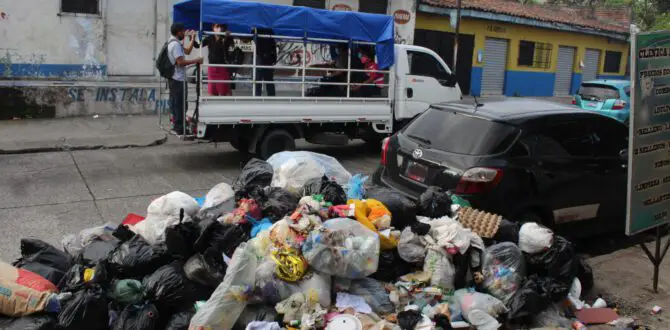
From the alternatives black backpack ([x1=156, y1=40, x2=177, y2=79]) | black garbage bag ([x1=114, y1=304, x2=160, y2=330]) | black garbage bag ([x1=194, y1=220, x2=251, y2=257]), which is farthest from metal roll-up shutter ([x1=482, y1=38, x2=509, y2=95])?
black garbage bag ([x1=114, y1=304, x2=160, y2=330])

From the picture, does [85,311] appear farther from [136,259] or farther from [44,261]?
[44,261]

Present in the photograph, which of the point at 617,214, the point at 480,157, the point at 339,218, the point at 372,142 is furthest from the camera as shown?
the point at 372,142

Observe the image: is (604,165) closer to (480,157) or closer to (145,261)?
(480,157)

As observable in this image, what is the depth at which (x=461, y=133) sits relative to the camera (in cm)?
553

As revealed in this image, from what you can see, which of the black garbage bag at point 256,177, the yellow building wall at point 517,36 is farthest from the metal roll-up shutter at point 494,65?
the black garbage bag at point 256,177

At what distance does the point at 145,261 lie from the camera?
13.3 ft

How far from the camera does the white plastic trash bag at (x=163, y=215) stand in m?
4.48

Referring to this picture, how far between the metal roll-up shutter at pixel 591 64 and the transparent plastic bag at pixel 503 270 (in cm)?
2456

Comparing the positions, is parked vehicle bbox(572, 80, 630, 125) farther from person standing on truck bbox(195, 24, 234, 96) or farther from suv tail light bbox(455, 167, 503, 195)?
suv tail light bbox(455, 167, 503, 195)

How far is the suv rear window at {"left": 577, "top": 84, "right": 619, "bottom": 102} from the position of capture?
13.5 m

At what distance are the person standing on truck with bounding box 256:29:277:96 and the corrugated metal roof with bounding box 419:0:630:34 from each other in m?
10.4

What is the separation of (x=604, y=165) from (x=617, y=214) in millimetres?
661

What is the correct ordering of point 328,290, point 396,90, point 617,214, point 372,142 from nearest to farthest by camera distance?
1. point 328,290
2. point 617,214
3. point 396,90
4. point 372,142

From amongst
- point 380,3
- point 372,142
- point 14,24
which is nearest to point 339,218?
point 372,142
